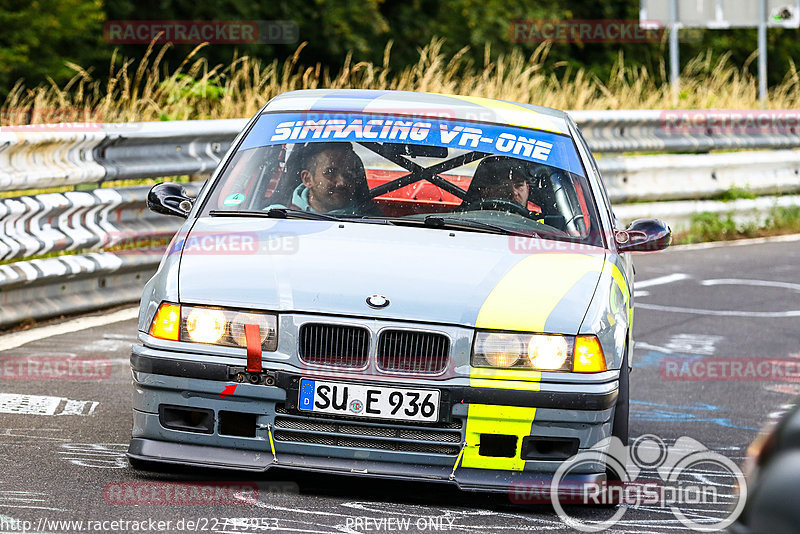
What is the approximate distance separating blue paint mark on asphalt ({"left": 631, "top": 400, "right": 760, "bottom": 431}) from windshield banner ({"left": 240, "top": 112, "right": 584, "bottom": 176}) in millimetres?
1523

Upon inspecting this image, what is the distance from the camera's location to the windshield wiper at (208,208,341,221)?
5.98m

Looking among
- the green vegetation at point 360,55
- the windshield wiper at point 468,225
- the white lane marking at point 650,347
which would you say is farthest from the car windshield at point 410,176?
the green vegetation at point 360,55

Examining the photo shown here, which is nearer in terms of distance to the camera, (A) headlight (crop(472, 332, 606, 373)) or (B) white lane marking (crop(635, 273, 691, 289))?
(A) headlight (crop(472, 332, 606, 373))

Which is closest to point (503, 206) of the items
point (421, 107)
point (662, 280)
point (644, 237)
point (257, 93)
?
point (644, 237)

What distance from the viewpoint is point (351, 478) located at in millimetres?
5543

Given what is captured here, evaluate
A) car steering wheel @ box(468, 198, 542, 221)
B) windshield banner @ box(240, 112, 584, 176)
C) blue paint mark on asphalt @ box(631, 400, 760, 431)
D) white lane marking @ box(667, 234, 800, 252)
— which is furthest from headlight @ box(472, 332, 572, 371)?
white lane marking @ box(667, 234, 800, 252)

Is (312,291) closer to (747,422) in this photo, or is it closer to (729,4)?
(747,422)

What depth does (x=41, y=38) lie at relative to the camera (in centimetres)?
2859

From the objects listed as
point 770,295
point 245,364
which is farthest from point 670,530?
point 770,295

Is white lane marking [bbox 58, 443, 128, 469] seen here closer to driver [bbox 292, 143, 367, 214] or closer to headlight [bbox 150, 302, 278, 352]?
headlight [bbox 150, 302, 278, 352]

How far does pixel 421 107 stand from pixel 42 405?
7.53 feet

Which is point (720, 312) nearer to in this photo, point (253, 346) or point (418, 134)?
point (418, 134)

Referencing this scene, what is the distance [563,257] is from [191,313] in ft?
5.18

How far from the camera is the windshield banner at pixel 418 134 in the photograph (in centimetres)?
643
